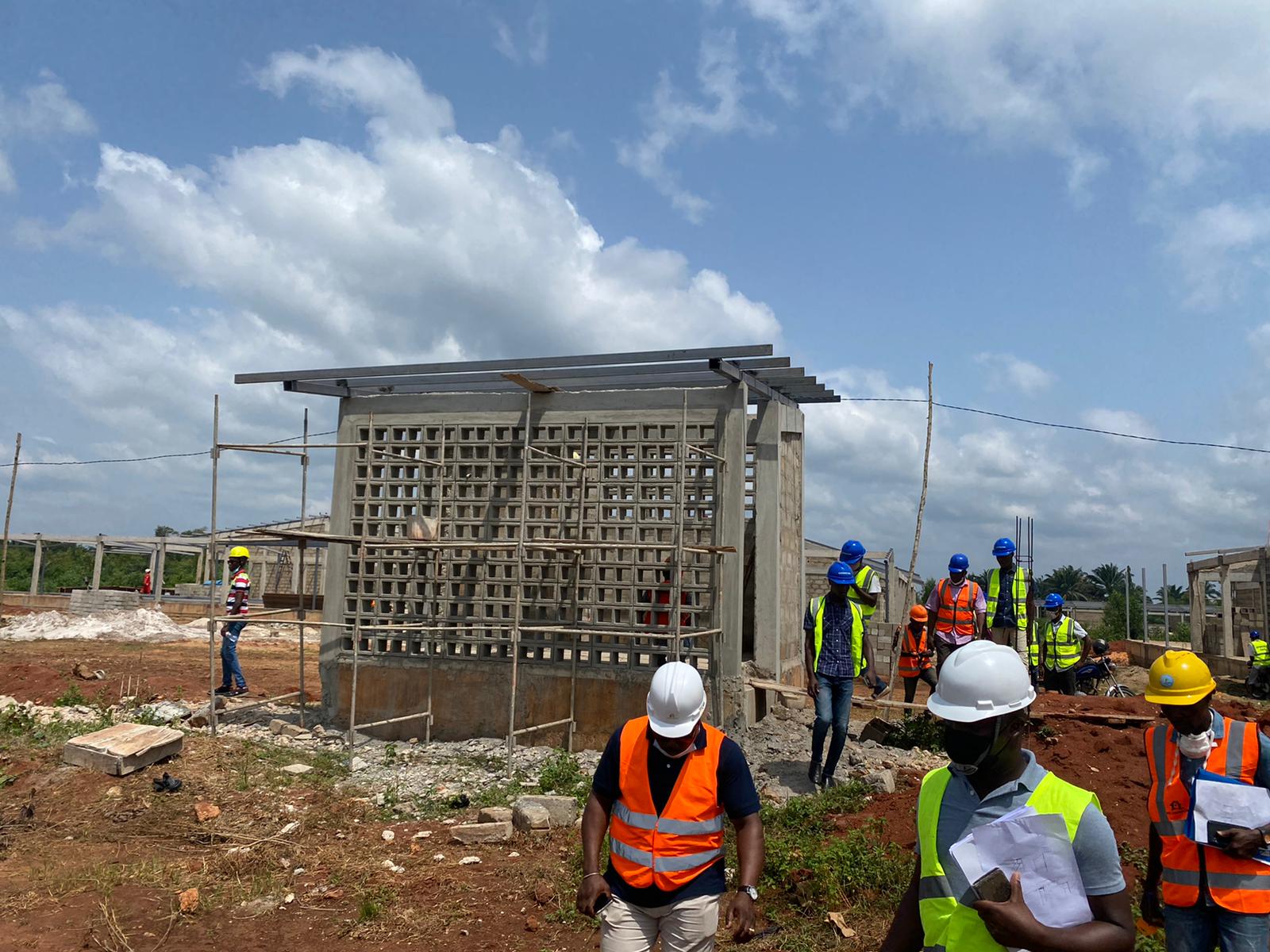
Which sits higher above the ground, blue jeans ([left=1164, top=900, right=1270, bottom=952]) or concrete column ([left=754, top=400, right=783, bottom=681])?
concrete column ([left=754, top=400, right=783, bottom=681])

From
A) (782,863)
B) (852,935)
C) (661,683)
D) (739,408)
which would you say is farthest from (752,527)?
(661,683)

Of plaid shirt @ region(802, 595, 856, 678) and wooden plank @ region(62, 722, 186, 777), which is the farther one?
wooden plank @ region(62, 722, 186, 777)

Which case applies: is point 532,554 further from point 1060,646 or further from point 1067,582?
point 1067,582

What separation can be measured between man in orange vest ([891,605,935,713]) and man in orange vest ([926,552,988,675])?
3.23ft

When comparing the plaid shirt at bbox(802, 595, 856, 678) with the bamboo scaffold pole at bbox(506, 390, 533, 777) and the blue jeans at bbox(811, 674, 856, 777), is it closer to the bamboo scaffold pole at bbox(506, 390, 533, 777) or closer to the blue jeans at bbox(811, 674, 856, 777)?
the blue jeans at bbox(811, 674, 856, 777)

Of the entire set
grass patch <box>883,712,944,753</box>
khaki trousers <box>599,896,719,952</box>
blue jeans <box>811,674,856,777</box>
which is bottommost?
grass patch <box>883,712,944,753</box>

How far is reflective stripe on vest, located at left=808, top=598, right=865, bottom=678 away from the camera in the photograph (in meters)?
7.36

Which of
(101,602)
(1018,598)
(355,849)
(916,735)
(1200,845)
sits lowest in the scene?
(355,849)

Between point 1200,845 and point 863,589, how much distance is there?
4539mm

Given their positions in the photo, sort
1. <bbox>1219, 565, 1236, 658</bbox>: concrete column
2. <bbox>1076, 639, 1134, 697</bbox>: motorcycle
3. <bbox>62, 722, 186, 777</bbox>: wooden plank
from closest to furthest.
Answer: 1. <bbox>62, 722, 186, 777</bbox>: wooden plank
2. <bbox>1076, 639, 1134, 697</bbox>: motorcycle
3. <bbox>1219, 565, 1236, 658</bbox>: concrete column

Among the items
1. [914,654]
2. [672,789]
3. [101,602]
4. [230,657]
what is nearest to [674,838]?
[672,789]

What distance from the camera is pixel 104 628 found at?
910 inches

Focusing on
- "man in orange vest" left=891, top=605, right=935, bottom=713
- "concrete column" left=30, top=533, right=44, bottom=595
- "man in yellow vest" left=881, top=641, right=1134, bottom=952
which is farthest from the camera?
"concrete column" left=30, top=533, right=44, bottom=595

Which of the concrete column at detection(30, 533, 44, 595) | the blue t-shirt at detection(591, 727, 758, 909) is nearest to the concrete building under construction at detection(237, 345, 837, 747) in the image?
the blue t-shirt at detection(591, 727, 758, 909)
